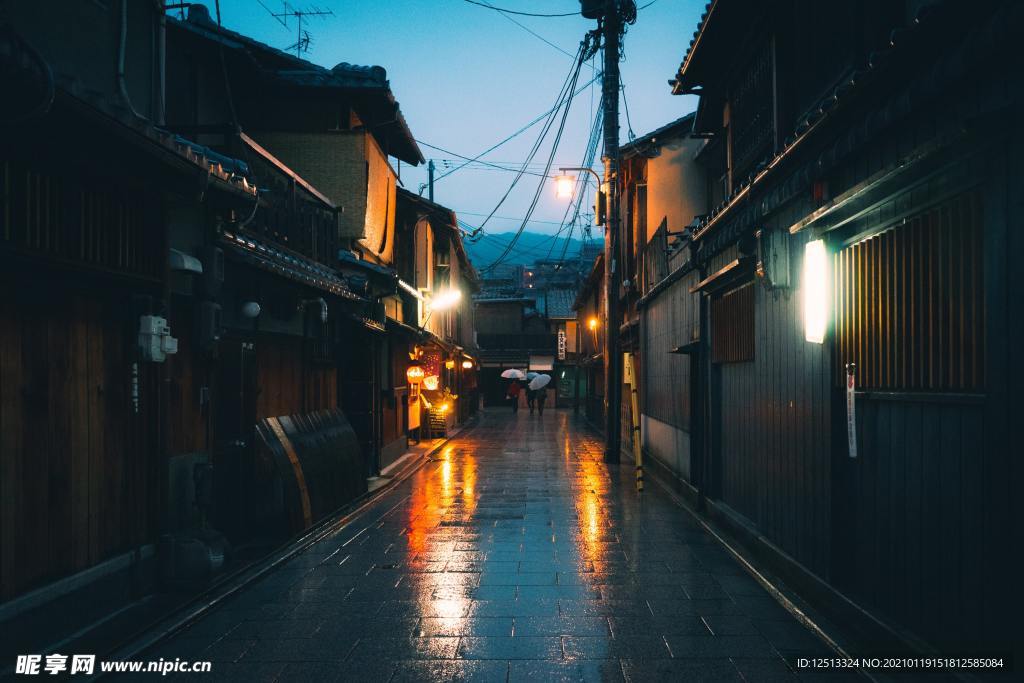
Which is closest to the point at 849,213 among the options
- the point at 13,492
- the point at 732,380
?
the point at 732,380

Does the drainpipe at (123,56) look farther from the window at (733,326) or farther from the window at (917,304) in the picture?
the window at (733,326)

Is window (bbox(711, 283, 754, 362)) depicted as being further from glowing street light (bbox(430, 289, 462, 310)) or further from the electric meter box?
glowing street light (bbox(430, 289, 462, 310))

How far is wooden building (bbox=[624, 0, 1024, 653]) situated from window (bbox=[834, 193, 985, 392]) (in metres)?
0.02

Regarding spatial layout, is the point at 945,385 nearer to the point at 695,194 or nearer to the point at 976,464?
the point at 976,464

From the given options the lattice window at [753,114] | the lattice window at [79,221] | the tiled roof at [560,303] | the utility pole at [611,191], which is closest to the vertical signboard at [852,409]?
the lattice window at [753,114]

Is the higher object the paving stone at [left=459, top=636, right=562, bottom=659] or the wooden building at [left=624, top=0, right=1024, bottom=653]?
the wooden building at [left=624, top=0, right=1024, bottom=653]

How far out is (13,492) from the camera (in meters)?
6.31

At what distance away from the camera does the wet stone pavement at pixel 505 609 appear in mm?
6293

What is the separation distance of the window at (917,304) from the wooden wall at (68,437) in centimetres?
779

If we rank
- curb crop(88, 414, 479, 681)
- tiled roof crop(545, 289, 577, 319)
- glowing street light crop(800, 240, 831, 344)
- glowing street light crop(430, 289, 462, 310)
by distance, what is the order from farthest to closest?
1. tiled roof crop(545, 289, 577, 319)
2. glowing street light crop(430, 289, 462, 310)
3. glowing street light crop(800, 240, 831, 344)
4. curb crop(88, 414, 479, 681)

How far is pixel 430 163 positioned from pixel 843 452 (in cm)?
4019

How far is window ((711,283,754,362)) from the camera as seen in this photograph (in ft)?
36.8

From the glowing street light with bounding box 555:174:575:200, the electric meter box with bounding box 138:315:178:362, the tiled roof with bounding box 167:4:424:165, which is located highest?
the tiled roof with bounding box 167:4:424:165

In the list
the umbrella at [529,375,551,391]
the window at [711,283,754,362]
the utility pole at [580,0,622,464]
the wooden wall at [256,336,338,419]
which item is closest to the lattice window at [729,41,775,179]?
the window at [711,283,754,362]
